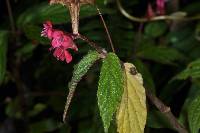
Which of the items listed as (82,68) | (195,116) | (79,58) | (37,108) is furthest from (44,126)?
(82,68)

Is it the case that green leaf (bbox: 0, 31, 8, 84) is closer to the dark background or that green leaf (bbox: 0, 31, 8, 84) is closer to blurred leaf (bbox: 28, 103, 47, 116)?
the dark background

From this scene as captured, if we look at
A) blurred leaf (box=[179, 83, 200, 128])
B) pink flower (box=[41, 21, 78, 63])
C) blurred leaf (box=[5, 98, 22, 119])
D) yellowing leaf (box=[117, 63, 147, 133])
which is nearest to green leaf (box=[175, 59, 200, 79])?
blurred leaf (box=[179, 83, 200, 128])

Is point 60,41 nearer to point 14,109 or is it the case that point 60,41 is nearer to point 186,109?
point 186,109

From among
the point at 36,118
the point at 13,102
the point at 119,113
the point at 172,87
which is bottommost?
the point at 36,118

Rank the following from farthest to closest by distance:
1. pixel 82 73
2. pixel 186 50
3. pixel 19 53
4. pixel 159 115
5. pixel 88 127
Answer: pixel 186 50, pixel 19 53, pixel 88 127, pixel 159 115, pixel 82 73

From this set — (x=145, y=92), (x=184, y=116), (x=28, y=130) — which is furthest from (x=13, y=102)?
(x=145, y=92)

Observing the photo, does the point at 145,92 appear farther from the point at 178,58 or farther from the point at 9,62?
the point at 9,62
